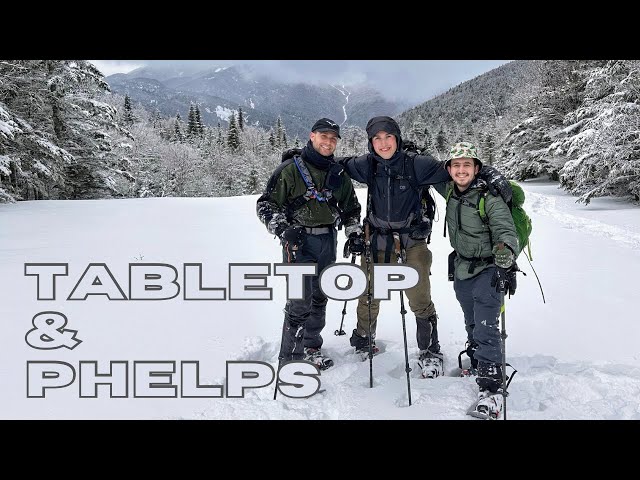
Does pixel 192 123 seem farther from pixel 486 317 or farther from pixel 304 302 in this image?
pixel 486 317

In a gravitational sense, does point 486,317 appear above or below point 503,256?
below

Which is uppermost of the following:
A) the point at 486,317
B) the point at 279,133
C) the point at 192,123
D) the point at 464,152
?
the point at 279,133

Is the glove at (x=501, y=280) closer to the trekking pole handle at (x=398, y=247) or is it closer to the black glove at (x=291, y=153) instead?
the trekking pole handle at (x=398, y=247)

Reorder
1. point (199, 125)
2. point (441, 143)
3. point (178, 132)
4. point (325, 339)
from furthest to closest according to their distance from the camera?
point (441, 143), point (199, 125), point (178, 132), point (325, 339)

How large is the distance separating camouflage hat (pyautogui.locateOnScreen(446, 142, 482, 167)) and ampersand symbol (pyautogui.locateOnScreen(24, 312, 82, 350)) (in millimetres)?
4370

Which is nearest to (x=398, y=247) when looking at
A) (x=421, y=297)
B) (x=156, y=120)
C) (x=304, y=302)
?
(x=421, y=297)

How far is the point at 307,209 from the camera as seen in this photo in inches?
165

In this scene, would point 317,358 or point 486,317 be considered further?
point 317,358

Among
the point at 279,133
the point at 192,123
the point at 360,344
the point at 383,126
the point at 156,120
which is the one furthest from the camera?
the point at 156,120

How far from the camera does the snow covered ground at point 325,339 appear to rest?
3.58m

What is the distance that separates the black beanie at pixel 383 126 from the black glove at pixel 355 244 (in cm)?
99

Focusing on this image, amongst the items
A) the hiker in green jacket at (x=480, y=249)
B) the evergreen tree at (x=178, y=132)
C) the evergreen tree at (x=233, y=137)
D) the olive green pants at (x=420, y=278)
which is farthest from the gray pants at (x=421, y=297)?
the evergreen tree at (x=178, y=132)

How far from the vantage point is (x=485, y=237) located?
3572 mm
